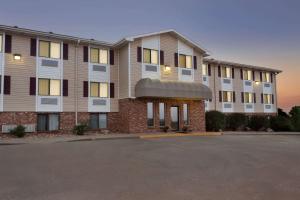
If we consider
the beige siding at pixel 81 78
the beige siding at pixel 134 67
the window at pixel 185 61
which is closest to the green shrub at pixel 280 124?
the window at pixel 185 61

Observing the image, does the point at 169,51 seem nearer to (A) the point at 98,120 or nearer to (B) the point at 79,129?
(A) the point at 98,120

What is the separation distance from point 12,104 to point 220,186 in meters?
17.5

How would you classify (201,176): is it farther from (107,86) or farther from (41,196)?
(107,86)

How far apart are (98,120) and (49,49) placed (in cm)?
728

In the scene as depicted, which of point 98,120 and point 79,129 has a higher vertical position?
point 98,120

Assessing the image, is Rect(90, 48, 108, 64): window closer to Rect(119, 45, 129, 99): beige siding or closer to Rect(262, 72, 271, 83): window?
Rect(119, 45, 129, 99): beige siding

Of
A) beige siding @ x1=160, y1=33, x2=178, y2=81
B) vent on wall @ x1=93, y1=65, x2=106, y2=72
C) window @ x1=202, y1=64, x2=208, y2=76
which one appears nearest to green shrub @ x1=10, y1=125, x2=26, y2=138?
vent on wall @ x1=93, y1=65, x2=106, y2=72

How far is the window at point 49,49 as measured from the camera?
792 inches

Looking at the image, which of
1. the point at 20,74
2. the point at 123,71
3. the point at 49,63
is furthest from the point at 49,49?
the point at 123,71

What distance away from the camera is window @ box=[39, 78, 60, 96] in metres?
20.0

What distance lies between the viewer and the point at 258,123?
29.0 meters

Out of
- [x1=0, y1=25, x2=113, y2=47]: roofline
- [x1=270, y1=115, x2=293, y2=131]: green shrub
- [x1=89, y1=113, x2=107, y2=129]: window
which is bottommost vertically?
[x1=270, y1=115, x2=293, y2=131]: green shrub

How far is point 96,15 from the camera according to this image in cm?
3394

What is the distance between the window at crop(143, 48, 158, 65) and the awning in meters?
2.18
